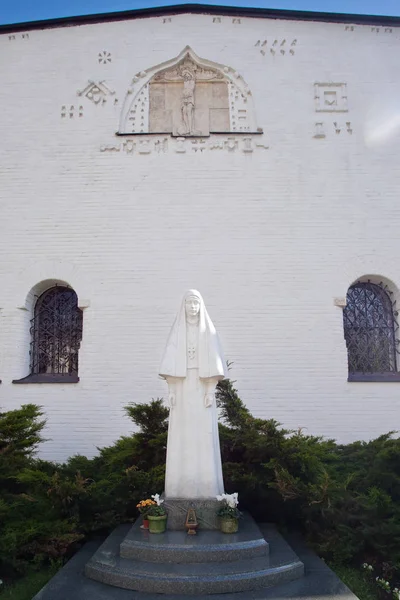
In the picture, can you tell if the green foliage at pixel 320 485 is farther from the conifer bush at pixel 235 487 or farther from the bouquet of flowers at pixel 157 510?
the bouquet of flowers at pixel 157 510

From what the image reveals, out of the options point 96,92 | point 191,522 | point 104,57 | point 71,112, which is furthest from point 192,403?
point 104,57

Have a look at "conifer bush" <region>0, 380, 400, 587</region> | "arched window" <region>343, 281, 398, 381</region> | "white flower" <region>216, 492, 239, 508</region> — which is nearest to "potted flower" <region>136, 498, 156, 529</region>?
"white flower" <region>216, 492, 239, 508</region>

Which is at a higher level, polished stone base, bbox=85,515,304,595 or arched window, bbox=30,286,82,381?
arched window, bbox=30,286,82,381

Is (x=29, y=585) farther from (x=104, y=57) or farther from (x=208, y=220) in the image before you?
(x=104, y=57)

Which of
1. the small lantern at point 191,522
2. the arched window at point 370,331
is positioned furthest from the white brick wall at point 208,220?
the small lantern at point 191,522

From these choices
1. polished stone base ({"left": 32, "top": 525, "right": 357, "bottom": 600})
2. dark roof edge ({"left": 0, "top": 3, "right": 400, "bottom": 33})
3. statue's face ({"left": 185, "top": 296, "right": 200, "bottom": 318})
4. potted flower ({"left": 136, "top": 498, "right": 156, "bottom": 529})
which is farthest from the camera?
dark roof edge ({"left": 0, "top": 3, "right": 400, "bottom": 33})

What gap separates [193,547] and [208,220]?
6314 millimetres

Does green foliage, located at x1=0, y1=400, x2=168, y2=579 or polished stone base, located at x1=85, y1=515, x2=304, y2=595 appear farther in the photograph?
green foliage, located at x1=0, y1=400, x2=168, y2=579

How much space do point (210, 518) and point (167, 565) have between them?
783mm

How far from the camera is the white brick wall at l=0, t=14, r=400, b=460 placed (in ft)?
30.4

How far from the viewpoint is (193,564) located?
485cm

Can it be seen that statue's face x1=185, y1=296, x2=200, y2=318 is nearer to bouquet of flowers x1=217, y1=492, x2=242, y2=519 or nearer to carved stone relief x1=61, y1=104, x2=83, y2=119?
bouquet of flowers x1=217, y1=492, x2=242, y2=519

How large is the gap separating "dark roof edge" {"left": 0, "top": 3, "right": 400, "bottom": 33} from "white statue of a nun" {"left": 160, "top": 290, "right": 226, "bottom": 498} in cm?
762

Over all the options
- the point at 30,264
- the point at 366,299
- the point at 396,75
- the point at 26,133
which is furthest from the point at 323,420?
the point at 26,133
